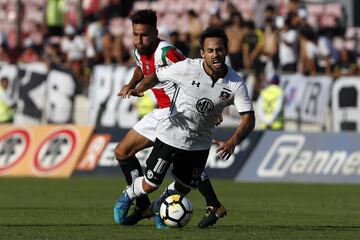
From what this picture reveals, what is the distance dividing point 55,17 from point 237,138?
24.4 m

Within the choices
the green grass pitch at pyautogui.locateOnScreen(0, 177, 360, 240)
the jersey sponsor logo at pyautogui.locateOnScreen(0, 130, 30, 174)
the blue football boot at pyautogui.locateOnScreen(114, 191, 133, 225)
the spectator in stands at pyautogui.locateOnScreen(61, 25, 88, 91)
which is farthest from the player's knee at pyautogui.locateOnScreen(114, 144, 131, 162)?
the spectator in stands at pyautogui.locateOnScreen(61, 25, 88, 91)

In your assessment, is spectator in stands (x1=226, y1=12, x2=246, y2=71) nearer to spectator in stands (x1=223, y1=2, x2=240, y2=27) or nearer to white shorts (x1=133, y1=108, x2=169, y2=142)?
spectator in stands (x1=223, y1=2, x2=240, y2=27)

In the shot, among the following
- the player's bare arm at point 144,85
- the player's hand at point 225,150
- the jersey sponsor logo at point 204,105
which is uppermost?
the player's bare arm at point 144,85

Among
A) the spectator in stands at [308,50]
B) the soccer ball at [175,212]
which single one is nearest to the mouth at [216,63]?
the soccer ball at [175,212]

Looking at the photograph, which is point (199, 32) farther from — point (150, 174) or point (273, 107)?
point (150, 174)

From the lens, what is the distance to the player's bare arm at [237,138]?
450 inches

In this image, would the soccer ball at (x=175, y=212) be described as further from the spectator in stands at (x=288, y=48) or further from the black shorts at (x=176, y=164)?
the spectator in stands at (x=288, y=48)

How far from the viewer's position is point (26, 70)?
2919cm

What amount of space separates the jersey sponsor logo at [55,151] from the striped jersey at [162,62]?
12.2 metres

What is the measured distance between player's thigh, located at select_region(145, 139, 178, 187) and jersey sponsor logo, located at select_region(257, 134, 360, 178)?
11354 mm

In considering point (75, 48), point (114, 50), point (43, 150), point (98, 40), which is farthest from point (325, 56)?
point (75, 48)

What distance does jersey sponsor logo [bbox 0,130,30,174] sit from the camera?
25.8 meters

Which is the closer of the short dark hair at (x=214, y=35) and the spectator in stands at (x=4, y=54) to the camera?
the short dark hair at (x=214, y=35)

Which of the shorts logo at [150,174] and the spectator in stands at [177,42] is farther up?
the shorts logo at [150,174]
